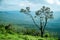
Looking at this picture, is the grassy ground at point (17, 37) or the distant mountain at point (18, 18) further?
the distant mountain at point (18, 18)

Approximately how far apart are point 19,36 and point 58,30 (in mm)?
1586

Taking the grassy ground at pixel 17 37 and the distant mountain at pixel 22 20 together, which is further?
the distant mountain at pixel 22 20

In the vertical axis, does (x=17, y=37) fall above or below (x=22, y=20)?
below

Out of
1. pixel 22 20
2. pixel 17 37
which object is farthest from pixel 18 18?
pixel 17 37

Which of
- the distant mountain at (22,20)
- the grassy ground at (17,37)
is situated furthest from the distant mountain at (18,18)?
the grassy ground at (17,37)

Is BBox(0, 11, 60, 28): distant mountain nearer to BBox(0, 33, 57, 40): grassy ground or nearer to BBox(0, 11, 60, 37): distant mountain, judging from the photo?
BBox(0, 11, 60, 37): distant mountain

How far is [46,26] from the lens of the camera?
7.38m

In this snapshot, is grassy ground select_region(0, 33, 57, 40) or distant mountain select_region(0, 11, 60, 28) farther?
distant mountain select_region(0, 11, 60, 28)

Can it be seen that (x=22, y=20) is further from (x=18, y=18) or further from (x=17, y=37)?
(x=17, y=37)

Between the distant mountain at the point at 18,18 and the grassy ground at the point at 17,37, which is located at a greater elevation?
the distant mountain at the point at 18,18

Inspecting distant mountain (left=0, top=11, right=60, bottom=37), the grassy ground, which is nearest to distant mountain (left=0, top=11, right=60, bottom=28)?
distant mountain (left=0, top=11, right=60, bottom=37)

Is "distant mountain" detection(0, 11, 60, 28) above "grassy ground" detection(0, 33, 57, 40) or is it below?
above

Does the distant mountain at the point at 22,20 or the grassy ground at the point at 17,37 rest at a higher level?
the distant mountain at the point at 22,20

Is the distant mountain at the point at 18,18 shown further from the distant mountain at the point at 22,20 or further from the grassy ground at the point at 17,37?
the grassy ground at the point at 17,37
